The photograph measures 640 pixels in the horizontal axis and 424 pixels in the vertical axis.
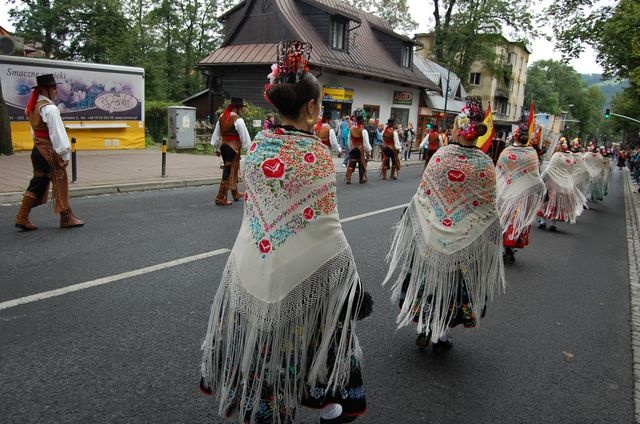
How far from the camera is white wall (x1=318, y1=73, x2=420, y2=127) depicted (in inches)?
962

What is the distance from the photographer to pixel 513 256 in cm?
684

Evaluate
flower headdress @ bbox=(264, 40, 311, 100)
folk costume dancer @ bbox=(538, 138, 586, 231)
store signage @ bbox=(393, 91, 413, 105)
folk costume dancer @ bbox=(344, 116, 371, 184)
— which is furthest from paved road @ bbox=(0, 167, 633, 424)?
store signage @ bbox=(393, 91, 413, 105)

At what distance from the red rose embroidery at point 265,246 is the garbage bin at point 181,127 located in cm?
1645

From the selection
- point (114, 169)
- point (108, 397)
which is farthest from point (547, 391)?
point (114, 169)

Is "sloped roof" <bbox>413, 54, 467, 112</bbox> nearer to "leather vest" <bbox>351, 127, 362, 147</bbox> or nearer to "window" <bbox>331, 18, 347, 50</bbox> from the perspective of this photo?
"window" <bbox>331, 18, 347, 50</bbox>

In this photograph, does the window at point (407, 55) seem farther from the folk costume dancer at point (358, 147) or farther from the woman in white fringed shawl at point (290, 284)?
the woman in white fringed shawl at point (290, 284)

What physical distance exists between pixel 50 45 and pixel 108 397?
3203cm

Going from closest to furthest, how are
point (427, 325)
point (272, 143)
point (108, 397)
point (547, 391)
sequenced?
point (272, 143)
point (108, 397)
point (547, 391)
point (427, 325)

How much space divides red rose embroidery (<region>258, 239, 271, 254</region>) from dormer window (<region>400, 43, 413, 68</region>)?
3067 centimetres

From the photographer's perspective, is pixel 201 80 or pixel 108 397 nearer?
pixel 108 397

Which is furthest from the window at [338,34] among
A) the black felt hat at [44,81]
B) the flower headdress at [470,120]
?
the flower headdress at [470,120]

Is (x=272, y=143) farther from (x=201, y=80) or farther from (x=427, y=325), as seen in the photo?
(x=201, y=80)

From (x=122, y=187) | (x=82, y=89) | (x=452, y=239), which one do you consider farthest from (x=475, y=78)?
(x=452, y=239)

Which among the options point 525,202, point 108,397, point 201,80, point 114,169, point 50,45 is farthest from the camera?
point 201,80
